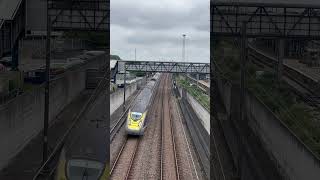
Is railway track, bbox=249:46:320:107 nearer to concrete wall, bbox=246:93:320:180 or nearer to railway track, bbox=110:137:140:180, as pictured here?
concrete wall, bbox=246:93:320:180

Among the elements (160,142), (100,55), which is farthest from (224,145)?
(160,142)

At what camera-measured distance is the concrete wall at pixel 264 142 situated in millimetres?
12742

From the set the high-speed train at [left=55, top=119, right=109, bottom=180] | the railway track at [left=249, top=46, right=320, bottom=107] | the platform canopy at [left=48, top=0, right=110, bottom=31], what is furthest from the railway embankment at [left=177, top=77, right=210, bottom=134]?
the platform canopy at [left=48, top=0, right=110, bottom=31]

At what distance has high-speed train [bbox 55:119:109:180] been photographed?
13.3 meters

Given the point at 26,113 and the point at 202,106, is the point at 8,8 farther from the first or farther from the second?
the point at 202,106

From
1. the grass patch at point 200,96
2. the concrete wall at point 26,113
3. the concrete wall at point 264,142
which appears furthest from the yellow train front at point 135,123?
the concrete wall at point 264,142

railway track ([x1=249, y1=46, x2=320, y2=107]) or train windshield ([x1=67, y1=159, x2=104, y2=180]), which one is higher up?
railway track ([x1=249, y1=46, x2=320, y2=107])

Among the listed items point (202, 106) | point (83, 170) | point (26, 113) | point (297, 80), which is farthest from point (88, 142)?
point (202, 106)

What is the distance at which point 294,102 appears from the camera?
20.0 m

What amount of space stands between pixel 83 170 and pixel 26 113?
4347 mm

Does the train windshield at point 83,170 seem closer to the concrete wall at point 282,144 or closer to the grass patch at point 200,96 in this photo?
the concrete wall at point 282,144

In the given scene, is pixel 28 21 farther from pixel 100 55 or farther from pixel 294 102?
pixel 294 102

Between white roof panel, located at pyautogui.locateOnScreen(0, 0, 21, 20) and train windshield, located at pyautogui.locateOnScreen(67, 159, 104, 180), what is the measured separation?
987 centimetres

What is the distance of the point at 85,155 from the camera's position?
1770 cm
